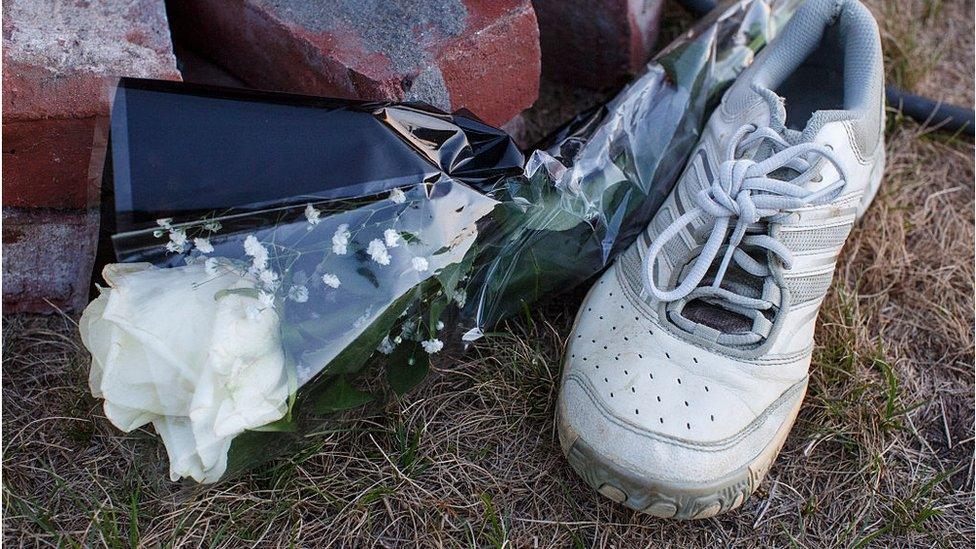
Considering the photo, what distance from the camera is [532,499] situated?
1289mm

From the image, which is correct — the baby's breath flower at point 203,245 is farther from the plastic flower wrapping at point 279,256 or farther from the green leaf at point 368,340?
the green leaf at point 368,340

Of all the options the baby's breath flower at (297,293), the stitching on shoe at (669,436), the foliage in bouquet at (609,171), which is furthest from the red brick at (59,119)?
the stitching on shoe at (669,436)

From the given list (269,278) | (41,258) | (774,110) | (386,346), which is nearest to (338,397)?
(386,346)

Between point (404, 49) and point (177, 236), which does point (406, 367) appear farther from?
point (404, 49)

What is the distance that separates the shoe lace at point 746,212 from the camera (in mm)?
1269

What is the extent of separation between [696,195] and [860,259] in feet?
1.71

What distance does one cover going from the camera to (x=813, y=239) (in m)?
1.33

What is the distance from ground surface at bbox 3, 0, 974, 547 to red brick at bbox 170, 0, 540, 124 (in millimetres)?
408

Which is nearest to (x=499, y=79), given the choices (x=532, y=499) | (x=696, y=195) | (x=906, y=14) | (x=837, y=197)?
(x=696, y=195)

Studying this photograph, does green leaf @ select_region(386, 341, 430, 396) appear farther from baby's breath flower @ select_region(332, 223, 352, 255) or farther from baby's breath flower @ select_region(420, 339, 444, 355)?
baby's breath flower @ select_region(332, 223, 352, 255)

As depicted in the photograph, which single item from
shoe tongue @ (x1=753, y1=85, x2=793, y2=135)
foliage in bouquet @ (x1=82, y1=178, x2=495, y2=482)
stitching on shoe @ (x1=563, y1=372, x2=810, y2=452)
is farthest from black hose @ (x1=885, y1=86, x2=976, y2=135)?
foliage in bouquet @ (x1=82, y1=178, x2=495, y2=482)

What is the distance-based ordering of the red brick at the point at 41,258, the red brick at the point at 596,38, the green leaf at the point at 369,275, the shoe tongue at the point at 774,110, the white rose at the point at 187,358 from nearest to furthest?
1. the white rose at the point at 187,358
2. the green leaf at the point at 369,275
3. the shoe tongue at the point at 774,110
4. the red brick at the point at 41,258
5. the red brick at the point at 596,38

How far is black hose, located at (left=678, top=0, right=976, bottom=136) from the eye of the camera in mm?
1886

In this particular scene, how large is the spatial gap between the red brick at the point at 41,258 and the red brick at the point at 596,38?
102cm
